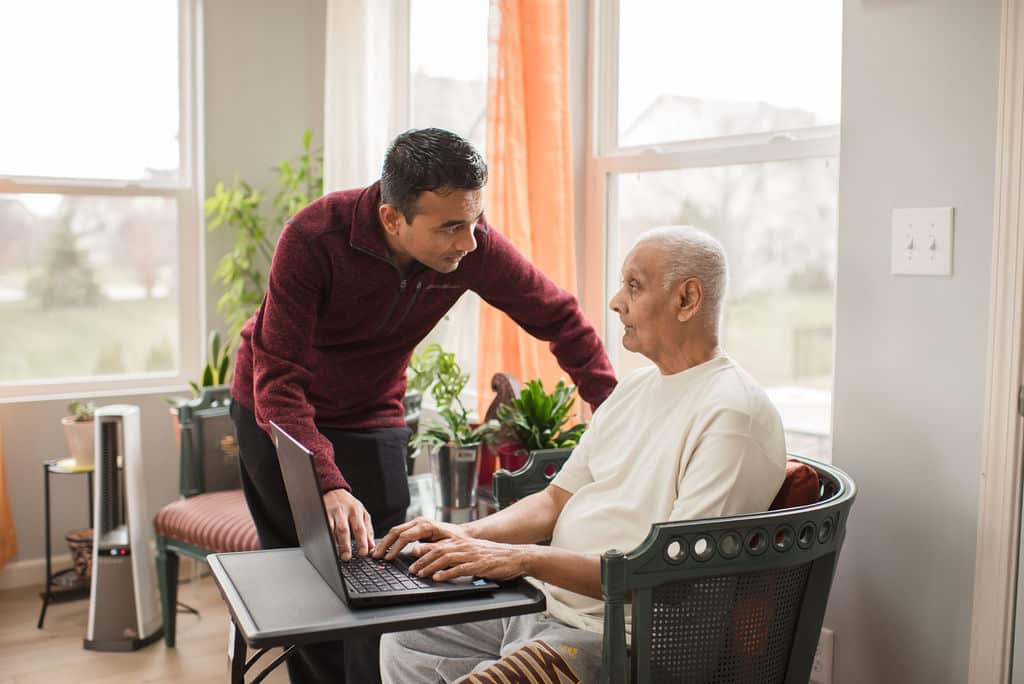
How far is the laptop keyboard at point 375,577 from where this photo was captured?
1516 mm

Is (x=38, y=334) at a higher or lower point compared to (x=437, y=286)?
lower

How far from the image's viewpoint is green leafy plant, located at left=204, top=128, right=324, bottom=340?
13.2ft

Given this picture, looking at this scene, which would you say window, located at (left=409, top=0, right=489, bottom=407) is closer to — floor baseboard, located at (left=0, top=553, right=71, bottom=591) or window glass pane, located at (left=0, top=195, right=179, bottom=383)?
window glass pane, located at (left=0, top=195, right=179, bottom=383)

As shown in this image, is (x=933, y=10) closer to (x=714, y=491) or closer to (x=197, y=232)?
(x=714, y=491)

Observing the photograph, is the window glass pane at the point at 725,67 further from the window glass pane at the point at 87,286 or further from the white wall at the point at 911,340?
the window glass pane at the point at 87,286

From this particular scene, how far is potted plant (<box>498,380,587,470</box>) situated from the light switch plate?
0.87 metres

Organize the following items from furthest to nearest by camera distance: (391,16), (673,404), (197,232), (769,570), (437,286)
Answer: (197,232) < (391,16) < (437,286) < (673,404) < (769,570)

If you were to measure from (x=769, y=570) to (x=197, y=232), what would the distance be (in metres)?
3.25

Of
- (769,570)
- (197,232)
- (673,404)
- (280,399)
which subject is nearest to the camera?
(769,570)

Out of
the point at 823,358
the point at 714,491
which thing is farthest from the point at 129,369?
the point at 714,491

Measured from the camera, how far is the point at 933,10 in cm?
186

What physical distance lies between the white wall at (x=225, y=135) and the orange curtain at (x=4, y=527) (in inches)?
4.2

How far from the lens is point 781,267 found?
252cm

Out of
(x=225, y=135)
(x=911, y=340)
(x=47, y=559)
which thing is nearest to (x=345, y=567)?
(x=911, y=340)
